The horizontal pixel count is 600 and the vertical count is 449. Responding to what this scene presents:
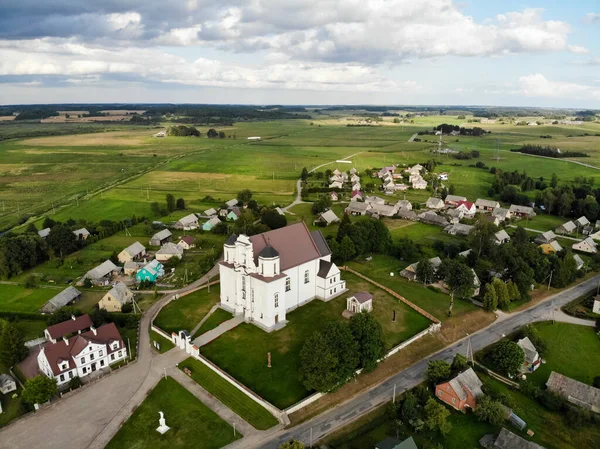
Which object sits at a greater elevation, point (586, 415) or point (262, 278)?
point (262, 278)

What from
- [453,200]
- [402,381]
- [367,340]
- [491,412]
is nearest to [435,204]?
[453,200]

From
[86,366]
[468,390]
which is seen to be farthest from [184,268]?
[468,390]

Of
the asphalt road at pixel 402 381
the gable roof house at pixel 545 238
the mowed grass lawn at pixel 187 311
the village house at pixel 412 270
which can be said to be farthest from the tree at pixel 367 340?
the gable roof house at pixel 545 238

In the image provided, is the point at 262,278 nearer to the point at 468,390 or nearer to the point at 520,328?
the point at 468,390

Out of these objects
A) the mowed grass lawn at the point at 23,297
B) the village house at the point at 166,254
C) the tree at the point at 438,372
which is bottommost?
the mowed grass lawn at the point at 23,297

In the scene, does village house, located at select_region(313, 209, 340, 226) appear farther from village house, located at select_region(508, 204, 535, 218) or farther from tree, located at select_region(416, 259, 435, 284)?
village house, located at select_region(508, 204, 535, 218)

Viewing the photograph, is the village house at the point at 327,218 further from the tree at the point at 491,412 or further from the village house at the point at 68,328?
the tree at the point at 491,412
